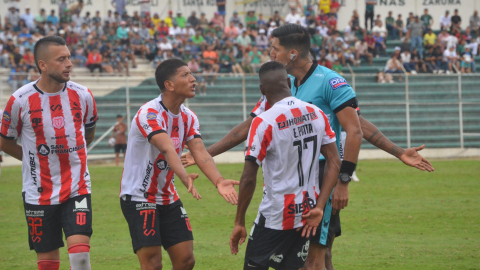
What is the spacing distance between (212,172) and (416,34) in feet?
101

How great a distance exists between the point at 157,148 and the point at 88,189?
3.11 ft

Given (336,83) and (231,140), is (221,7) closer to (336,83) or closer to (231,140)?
(231,140)

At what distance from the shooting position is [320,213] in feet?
16.0

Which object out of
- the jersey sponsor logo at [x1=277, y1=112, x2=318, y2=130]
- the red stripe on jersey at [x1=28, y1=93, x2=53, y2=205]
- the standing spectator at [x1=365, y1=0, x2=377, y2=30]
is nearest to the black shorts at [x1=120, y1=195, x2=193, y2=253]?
the red stripe on jersey at [x1=28, y1=93, x2=53, y2=205]

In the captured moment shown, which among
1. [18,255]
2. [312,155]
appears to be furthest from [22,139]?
[18,255]

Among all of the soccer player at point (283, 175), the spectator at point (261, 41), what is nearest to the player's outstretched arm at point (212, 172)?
the soccer player at point (283, 175)

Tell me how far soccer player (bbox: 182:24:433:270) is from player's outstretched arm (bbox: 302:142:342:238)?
0.87ft

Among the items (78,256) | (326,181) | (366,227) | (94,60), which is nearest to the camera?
(326,181)

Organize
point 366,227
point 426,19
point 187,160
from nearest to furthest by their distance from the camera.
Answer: point 187,160 < point 366,227 < point 426,19

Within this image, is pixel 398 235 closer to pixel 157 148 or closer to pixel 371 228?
pixel 371 228

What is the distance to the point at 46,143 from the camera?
589 centimetres

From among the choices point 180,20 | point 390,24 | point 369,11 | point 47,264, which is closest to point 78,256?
point 47,264

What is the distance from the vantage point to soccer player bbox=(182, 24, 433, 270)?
5.30 meters

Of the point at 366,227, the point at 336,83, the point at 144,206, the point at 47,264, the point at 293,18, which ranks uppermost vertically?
the point at 293,18
